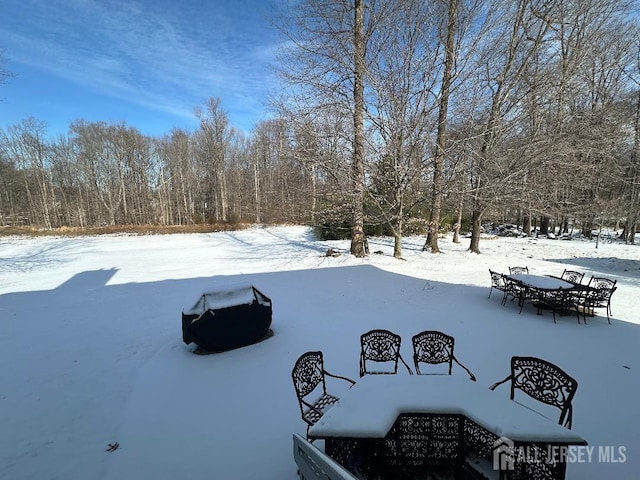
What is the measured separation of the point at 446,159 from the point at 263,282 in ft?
26.4

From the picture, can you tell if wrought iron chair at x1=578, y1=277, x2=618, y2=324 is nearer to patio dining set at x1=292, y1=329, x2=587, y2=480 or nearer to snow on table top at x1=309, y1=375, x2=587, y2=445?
patio dining set at x1=292, y1=329, x2=587, y2=480

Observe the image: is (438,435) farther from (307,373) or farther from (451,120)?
(451,120)

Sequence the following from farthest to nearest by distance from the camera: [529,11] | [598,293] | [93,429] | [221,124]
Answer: [221,124] → [529,11] → [598,293] → [93,429]

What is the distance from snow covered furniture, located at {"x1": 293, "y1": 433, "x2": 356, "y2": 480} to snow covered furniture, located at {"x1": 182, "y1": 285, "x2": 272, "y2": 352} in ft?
11.5

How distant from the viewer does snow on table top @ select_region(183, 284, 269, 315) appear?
5043 millimetres

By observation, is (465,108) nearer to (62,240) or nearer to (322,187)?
(322,187)

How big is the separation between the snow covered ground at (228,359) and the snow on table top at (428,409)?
0.91 metres

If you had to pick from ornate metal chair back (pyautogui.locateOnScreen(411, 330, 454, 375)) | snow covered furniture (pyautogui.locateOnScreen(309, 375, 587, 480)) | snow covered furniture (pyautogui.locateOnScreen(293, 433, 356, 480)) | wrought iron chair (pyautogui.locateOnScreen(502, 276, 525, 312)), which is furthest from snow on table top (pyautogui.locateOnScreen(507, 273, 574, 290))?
snow covered furniture (pyautogui.locateOnScreen(293, 433, 356, 480))

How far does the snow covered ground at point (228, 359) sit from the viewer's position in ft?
9.64

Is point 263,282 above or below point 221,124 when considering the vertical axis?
below

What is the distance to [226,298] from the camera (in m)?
5.25

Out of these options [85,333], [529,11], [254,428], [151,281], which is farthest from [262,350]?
[529,11]

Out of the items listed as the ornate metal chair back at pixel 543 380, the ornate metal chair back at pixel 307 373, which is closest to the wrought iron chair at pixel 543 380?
the ornate metal chair back at pixel 543 380

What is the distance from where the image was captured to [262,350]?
508 centimetres
